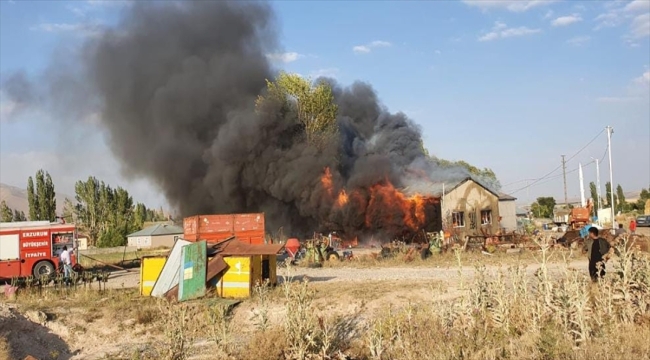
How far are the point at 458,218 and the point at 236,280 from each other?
95.5 ft

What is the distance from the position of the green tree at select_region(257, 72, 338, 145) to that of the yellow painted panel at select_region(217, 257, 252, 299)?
109ft

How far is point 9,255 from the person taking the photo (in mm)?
24375

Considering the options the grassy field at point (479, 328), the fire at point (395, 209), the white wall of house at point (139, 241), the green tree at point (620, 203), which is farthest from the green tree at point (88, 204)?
the green tree at point (620, 203)

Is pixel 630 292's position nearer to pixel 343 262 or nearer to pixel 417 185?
pixel 343 262

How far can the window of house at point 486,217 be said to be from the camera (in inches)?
1690

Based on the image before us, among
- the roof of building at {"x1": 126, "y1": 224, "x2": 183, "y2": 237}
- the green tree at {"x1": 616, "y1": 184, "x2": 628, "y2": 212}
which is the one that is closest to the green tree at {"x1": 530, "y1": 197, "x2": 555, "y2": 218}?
the green tree at {"x1": 616, "y1": 184, "x2": 628, "y2": 212}

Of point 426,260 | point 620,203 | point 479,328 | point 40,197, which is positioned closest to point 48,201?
point 40,197

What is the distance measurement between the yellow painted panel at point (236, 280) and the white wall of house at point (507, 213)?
3599cm

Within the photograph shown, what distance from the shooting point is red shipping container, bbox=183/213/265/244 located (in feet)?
96.0

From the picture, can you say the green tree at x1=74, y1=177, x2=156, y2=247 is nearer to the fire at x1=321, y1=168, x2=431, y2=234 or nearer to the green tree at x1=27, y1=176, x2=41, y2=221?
the green tree at x1=27, y1=176, x2=41, y2=221

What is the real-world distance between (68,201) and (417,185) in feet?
173

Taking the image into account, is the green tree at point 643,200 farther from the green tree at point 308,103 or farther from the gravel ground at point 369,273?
the gravel ground at point 369,273

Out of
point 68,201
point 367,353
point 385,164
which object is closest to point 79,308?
point 367,353

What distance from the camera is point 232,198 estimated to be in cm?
4659
